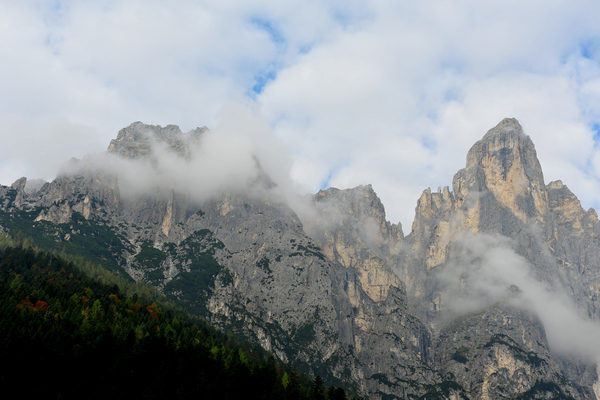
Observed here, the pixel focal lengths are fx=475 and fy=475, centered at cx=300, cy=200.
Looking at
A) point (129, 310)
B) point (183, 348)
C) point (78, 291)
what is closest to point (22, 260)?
point (78, 291)

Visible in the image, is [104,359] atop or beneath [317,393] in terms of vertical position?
beneath

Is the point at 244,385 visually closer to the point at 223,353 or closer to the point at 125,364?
the point at 223,353

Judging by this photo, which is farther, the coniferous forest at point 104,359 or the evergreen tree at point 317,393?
the evergreen tree at point 317,393

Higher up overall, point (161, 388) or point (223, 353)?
point (223, 353)

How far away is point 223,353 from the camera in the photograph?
5310 inches

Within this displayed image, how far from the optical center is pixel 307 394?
429 ft

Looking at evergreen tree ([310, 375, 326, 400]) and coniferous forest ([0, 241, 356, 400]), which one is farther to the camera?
evergreen tree ([310, 375, 326, 400])

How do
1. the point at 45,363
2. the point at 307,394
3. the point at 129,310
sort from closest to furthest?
the point at 45,363
the point at 307,394
the point at 129,310

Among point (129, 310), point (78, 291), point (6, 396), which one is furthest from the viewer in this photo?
point (78, 291)

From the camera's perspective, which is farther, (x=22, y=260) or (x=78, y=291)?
(x=22, y=260)

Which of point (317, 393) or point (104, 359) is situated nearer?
point (104, 359)

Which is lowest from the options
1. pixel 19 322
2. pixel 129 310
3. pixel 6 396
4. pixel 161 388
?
pixel 6 396

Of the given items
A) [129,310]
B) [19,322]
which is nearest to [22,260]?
[129,310]

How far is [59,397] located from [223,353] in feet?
181
